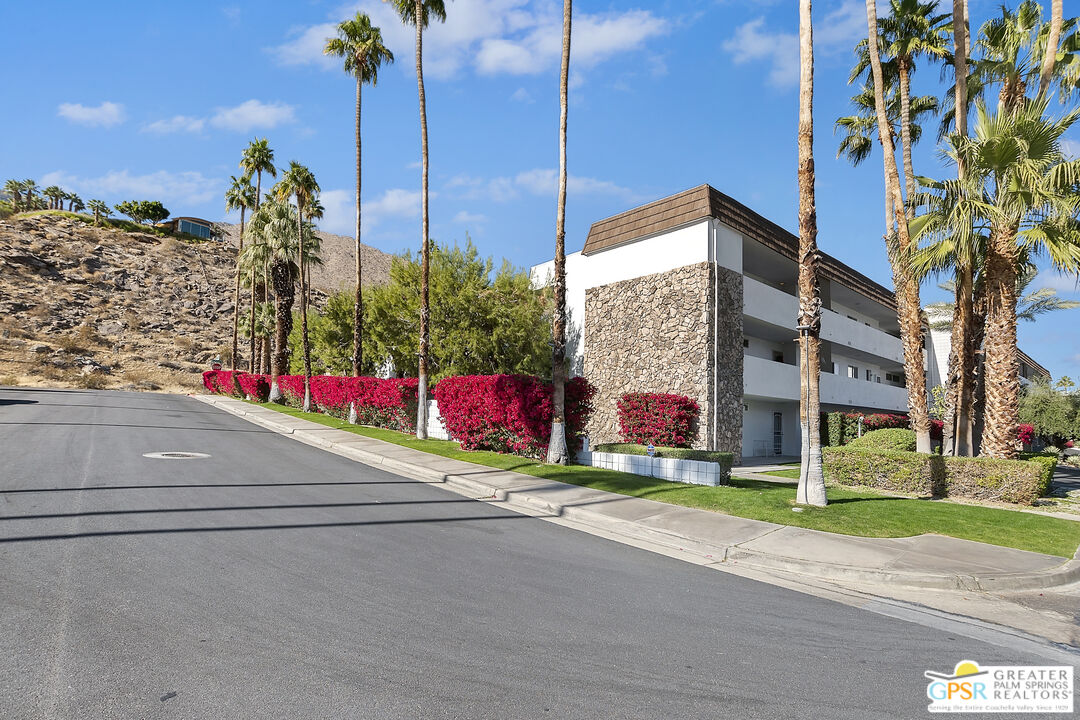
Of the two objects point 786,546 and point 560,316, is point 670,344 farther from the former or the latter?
point 786,546

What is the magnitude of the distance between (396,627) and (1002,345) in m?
16.1

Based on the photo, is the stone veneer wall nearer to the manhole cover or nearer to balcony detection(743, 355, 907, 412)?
balcony detection(743, 355, 907, 412)

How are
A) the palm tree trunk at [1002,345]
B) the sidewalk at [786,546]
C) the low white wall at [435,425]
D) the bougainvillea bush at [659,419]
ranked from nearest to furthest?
the sidewalk at [786,546], the palm tree trunk at [1002,345], the bougainvillea bush at [659,419], the low white wall at [435,425]

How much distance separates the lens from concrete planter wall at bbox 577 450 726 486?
1271 centimetres

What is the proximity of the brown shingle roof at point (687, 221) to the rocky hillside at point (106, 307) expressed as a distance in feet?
165

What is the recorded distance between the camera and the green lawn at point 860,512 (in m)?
8.71

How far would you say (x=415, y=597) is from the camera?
5148mm

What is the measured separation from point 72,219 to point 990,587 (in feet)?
371

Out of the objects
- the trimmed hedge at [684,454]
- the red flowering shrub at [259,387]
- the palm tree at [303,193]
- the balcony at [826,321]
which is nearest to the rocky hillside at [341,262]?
the red flowering shrub at [259,387]

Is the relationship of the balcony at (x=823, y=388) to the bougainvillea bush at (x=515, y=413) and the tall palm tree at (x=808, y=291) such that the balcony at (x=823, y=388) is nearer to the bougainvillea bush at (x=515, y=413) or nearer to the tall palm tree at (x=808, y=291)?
the bougainvillea bush at (x=515, y=413)

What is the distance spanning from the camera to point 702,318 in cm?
1995

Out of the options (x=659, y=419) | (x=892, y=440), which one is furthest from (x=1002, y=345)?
(x=659, y=419)

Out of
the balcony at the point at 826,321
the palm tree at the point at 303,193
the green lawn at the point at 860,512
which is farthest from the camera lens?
the palm tree at the point at 303,193

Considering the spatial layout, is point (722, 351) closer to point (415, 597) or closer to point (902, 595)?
point (902, 595)
